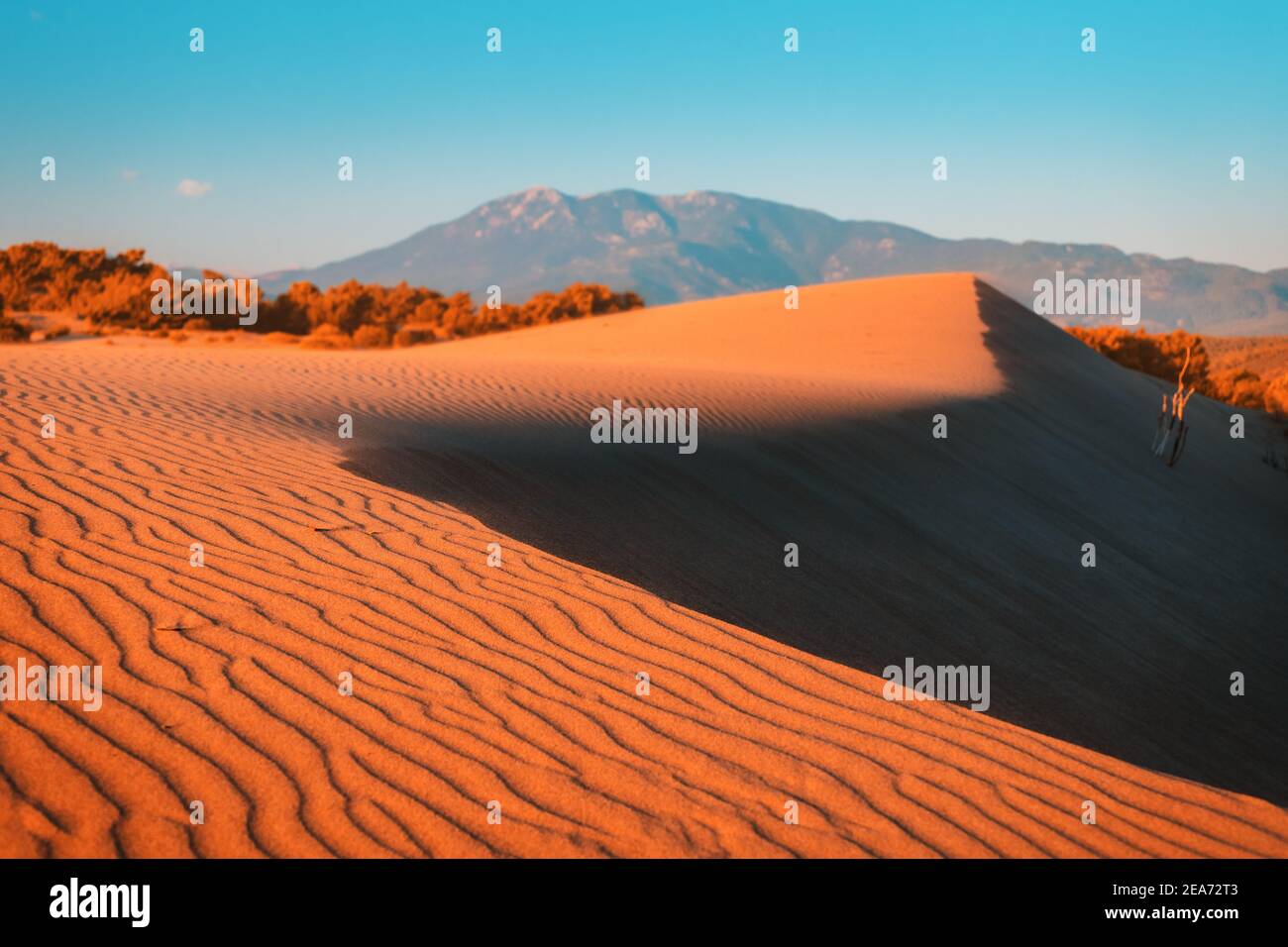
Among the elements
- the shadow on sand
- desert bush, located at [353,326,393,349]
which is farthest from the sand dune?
desert bush, located at [353,326,393,349]

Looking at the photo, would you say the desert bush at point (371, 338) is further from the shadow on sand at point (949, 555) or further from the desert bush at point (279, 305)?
the shadow on sand at point (949, 555)

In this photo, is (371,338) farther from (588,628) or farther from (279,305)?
(588,628)

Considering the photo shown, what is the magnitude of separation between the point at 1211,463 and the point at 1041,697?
40.7 feet

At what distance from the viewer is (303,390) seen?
11.2 meters

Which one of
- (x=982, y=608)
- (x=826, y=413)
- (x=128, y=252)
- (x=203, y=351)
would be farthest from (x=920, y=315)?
(x=128, y=252)

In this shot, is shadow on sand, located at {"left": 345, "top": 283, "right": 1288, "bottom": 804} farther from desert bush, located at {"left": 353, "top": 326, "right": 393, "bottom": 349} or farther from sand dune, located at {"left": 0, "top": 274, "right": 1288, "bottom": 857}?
desert bush, located at {"left": 353, "top": 326, "right": 393, "bottom": 349}

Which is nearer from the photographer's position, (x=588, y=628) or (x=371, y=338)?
(x=588, y=628)

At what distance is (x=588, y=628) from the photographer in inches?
189

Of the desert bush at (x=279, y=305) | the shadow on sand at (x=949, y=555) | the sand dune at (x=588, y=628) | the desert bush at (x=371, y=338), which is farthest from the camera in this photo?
the desert bush at (x=371, y=338)

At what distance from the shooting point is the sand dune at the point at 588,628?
10.6 feet

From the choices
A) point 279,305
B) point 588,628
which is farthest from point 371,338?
point 588,628

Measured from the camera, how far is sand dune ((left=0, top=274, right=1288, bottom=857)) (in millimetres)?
3246

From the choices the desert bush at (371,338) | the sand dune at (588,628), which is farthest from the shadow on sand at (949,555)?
the desert bush at (371,338)

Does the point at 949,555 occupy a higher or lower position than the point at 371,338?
lower
